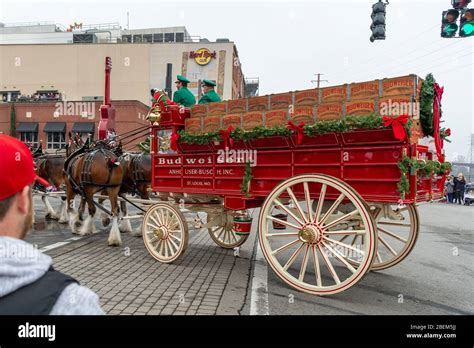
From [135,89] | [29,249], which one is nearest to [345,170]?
[29,249]

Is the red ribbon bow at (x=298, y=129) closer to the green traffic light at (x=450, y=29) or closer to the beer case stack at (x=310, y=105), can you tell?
the beer case stack at (x=310, y=105)

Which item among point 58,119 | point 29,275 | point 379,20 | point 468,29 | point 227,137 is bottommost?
point 29,275

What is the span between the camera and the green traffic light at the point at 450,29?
9570mm

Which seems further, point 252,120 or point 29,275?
point 252,120

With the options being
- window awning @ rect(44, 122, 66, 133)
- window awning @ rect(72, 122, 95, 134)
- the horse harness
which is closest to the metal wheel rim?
the horse harness

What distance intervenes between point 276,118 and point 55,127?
39.0 m

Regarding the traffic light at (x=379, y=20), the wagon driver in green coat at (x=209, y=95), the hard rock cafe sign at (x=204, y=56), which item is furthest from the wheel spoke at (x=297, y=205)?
the hard rock cafe sign at (x=204, y=56)

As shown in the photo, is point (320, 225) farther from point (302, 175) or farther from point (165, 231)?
point (165, 231)

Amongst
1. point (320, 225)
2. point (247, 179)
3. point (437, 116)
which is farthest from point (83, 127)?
point (437, 116)

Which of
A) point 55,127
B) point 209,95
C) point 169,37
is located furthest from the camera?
point 169,37

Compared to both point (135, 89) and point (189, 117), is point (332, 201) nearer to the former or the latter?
point (189, 117)

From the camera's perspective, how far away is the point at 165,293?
4781 millimetres

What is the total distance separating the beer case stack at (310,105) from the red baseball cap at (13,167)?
381 cm

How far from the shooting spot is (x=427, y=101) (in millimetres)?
4422
